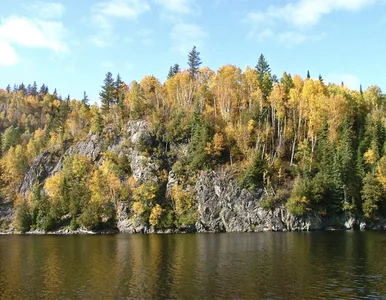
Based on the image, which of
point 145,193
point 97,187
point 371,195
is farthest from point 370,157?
point 97,187

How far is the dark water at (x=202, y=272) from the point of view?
37031 millimetres

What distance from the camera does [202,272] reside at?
4594 cm

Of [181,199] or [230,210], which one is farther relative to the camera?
[181,199]

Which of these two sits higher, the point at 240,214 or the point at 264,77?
the point at 264,77

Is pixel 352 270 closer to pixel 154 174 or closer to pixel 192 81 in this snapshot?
pixel 154 174

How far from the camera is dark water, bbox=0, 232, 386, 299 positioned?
37.0 metres

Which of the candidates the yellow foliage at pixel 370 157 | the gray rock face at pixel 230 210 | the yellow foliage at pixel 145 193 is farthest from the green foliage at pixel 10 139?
Answer: the yellow foliage at pixel 370 157

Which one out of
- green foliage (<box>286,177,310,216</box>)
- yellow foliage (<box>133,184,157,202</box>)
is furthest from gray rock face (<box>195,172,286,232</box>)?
yellow foliage (<box>133,184,157,202</box>)

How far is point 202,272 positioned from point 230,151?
73310mm

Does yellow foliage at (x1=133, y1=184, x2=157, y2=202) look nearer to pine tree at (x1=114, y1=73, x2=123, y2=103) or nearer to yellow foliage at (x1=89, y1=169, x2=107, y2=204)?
yellow foliage at (x1=89, y1=169, x2=107, y2=204)

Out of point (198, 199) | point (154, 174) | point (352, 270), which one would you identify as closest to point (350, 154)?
point (198, 199)

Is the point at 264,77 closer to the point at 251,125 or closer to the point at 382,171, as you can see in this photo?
the point at 251,125

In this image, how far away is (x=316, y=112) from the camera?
119 metres

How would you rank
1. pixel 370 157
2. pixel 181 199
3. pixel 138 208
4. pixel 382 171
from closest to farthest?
1. pixel 382 171
2. pixel 370 157
3. pixel 138 208
4. pixel 181 199
